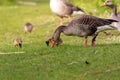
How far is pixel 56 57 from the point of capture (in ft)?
45.6

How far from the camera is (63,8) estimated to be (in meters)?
24.5

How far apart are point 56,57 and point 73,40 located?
209 inches


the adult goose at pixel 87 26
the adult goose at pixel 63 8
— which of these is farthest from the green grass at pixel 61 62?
the adult goose at pixel 63 8

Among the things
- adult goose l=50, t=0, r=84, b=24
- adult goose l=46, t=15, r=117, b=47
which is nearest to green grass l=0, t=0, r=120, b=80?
adult goose l=46, t=15, r=117, b=47

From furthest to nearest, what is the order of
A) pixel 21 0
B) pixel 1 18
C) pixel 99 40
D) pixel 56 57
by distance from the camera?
pixel 21 0 < pixel 1 18 < pixel 99 40 < pixel 56 57

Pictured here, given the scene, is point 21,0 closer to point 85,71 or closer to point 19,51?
point 19,51

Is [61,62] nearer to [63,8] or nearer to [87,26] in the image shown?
[87,26]

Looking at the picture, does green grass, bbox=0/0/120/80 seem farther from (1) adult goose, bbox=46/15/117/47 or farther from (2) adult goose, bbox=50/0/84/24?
(2) adult goose, bbox=50/0/84/24

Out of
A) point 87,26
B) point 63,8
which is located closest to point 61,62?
point 87,26

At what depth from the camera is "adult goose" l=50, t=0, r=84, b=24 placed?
24.2 meters

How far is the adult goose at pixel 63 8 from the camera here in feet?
79.5

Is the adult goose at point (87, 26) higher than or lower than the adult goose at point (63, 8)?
higher

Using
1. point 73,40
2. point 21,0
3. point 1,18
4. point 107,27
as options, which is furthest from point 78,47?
point 21,0

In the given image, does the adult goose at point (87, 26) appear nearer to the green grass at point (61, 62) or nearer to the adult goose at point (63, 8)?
the green grass at point (61, 62)
